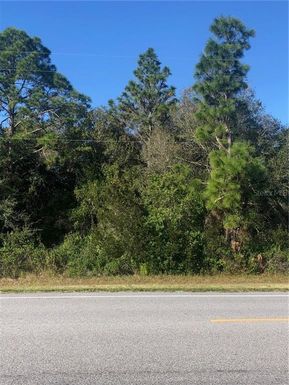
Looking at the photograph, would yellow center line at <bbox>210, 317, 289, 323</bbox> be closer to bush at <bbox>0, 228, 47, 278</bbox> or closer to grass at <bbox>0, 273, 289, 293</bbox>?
grass at <bbox>0, 273, 289, 293</bbox>

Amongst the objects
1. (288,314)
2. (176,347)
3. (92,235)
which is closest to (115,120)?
(92,235)

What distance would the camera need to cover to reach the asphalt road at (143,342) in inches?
214

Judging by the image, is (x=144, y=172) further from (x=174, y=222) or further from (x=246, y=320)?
(x=246, y=320)

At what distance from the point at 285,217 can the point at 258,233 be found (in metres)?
2.42

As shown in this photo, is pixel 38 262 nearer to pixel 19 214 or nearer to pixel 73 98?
pixel 19 214

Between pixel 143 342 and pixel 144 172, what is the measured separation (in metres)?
17.4

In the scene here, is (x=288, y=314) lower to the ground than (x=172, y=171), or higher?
lower

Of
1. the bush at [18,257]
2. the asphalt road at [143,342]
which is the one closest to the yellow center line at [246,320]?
the asphalt road at [143,342]

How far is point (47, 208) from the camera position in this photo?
2662 cm

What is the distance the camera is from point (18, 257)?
66.9 feet

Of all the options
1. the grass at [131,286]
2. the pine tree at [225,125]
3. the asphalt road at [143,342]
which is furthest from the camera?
the pine tree at [225,125]

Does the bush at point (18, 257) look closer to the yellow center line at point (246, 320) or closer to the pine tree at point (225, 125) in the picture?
the pine tree at point (225, 125)

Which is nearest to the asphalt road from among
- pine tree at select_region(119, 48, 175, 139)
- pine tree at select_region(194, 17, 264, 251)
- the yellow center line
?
the yellow center line

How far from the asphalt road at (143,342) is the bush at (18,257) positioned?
9041 mm
